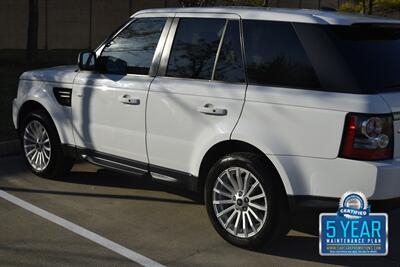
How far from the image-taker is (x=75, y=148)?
5875mm

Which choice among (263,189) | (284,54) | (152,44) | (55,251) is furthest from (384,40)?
(55,251)

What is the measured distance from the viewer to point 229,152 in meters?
4.62

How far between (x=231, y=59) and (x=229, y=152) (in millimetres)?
750

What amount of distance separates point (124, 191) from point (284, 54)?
2.49m

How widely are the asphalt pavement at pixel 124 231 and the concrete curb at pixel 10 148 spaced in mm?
1047

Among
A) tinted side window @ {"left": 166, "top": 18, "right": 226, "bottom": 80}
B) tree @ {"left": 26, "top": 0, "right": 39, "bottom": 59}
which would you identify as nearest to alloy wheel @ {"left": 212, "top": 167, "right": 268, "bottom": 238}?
tinted side window @ {"left": 166, "top": 18, "right": 226, "bottom": 80}

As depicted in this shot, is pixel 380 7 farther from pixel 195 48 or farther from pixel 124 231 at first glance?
pixel 124 231

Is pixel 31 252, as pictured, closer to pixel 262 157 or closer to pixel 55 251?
pixel 55 251

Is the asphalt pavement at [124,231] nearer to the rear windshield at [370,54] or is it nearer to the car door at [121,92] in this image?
the car door at [121,92]


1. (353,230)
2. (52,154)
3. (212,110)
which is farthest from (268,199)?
(52,154)

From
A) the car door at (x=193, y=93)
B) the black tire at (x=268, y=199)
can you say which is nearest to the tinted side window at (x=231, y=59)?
the car door at (x=193, y=93)

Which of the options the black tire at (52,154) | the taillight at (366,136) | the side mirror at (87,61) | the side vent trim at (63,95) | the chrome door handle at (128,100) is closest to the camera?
the taillight at (366,136)

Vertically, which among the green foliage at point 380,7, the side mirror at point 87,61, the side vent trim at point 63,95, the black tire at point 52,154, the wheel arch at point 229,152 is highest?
the green foliage at point 380,7

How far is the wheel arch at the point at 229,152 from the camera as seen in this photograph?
4.21 m
